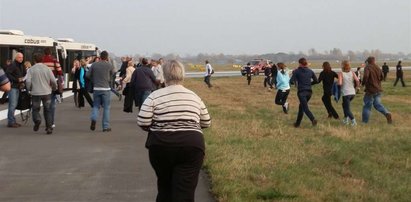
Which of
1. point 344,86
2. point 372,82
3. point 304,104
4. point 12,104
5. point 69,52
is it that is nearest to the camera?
point 12,104

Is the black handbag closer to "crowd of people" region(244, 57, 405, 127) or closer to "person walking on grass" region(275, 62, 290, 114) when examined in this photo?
"crowd of people" region(244, 57, 405, 127)

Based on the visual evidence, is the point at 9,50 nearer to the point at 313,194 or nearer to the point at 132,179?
the point at 132,179

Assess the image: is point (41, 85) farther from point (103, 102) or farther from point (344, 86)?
point (344, 86)

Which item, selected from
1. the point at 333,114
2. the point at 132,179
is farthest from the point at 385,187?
the point at 333,114

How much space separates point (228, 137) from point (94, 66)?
10.8 feet

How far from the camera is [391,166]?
8562 mm

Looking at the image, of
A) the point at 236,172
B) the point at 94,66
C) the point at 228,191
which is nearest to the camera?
the point at 228,191

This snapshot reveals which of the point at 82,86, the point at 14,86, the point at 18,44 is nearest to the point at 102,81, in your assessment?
the point at 14,86

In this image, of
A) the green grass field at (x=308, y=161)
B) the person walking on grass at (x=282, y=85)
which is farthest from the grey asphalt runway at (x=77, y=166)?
the person walking on grass at (x=282, y=85)

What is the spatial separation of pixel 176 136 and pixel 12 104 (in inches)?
375

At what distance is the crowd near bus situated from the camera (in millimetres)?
4695

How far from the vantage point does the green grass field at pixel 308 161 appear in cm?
659

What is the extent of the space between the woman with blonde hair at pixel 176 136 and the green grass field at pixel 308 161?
1.53 meters

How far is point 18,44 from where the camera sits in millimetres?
24188
